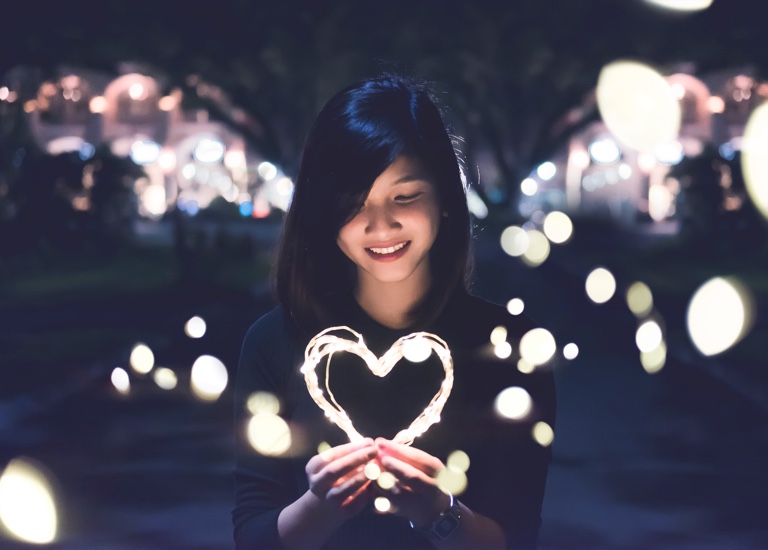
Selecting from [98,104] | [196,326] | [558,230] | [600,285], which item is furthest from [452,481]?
[98,104]

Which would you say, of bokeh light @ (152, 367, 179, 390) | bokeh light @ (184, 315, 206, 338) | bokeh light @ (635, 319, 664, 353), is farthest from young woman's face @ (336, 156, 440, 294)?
bokeh light @ (635, 319, 664, 353)

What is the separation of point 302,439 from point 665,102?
240 feet

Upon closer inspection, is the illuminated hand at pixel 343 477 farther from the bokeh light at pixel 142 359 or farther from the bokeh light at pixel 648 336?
the bokeh light at pixel 648 336

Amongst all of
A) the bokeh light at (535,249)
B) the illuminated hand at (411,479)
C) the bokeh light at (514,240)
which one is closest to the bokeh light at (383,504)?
the illuminated hand at (411,479)

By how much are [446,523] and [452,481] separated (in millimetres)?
81

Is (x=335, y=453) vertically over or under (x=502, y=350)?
under

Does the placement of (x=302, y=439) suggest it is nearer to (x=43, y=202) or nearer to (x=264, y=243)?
(x=43, y=202)

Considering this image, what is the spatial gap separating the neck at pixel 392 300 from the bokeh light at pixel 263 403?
0.26 metres

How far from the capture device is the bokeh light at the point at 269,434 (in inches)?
92.3

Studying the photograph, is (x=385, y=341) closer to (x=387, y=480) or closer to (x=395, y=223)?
(x=395, y=223)

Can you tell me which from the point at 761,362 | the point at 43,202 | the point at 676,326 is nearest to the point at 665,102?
the point at 43,202

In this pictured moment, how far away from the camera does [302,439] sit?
7.98 ft

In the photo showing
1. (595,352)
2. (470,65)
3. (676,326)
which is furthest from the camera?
(470,65)

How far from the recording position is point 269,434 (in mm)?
2367
